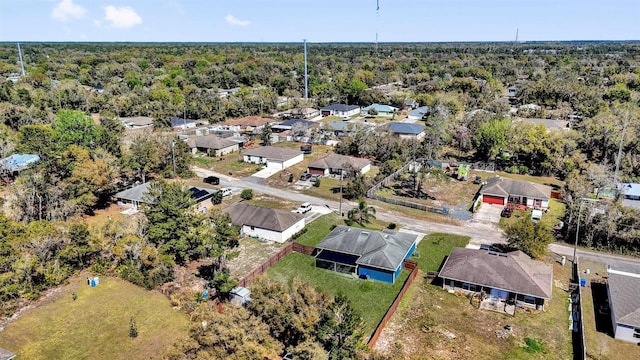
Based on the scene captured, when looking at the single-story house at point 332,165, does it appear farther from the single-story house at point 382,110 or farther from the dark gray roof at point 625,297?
the single-story house at point 382,110

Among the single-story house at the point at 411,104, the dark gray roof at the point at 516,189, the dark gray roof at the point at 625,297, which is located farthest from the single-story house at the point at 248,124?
the dark gray roof at the point at 625,297

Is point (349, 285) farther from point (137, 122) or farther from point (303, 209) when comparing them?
point (137, 122)

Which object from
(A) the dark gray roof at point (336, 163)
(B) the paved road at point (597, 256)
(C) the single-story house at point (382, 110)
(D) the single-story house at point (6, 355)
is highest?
(C) the single-story house at point (382, 110)

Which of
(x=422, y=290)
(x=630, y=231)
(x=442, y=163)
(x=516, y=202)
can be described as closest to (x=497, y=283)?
(x=422, y=290)

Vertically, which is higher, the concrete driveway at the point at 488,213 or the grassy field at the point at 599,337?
the concrete driveway at the point at 488,213

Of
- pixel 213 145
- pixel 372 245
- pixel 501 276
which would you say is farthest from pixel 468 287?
pixel 213 145

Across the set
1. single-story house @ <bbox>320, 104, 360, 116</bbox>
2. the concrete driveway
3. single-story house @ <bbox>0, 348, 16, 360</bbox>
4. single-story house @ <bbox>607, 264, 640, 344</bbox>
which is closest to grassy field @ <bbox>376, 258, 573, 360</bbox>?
single-story house @ <bbox>607, 264, 640, 344</bbox>

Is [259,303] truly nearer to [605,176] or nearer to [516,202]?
[516,202]
